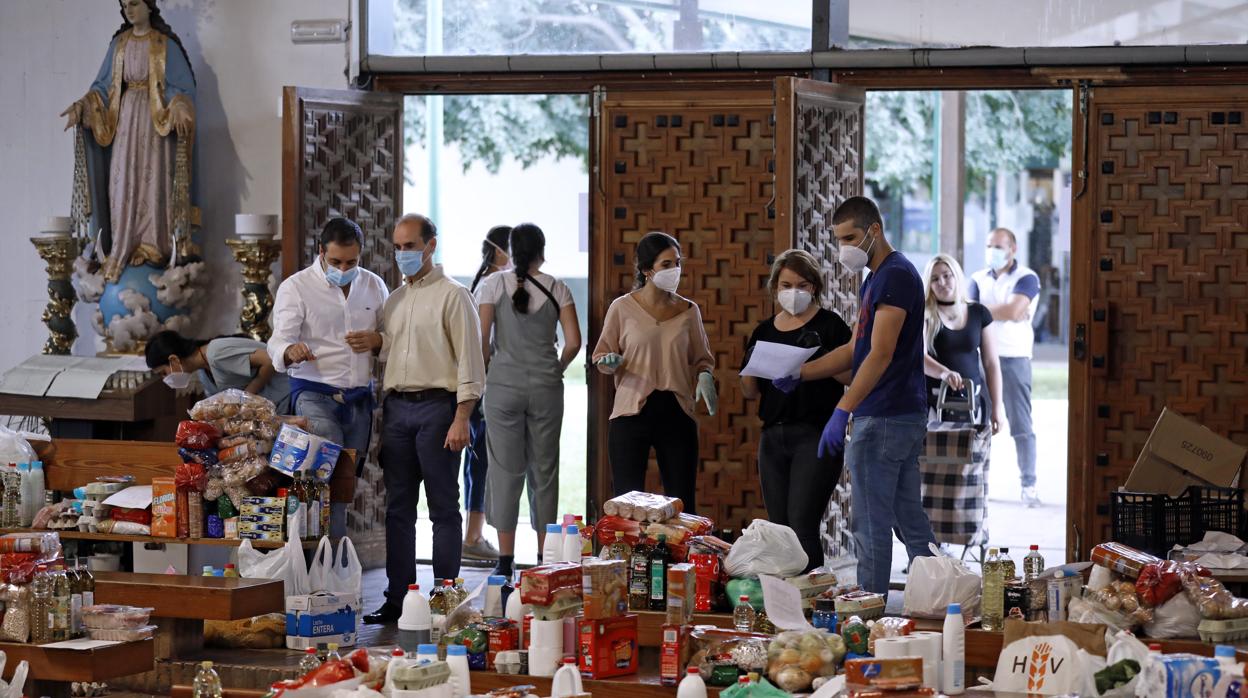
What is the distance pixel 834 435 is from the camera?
5.43m

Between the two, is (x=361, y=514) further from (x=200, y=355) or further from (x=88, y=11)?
(x=88, y=11)

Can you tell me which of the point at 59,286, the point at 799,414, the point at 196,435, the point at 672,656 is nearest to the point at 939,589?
the point at 672,656

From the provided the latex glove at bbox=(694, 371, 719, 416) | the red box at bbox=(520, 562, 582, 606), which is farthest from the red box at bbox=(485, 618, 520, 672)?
the latex glove at bbox=(694, 371, 719, 416)

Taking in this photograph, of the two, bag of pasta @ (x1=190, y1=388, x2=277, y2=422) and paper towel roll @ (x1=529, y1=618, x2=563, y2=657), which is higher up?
bag of pasta @ (x1=190, y1=388, x2=277, y2=422)

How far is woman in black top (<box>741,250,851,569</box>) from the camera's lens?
5695 millimetres

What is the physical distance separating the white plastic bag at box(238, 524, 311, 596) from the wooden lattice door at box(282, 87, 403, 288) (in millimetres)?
2163

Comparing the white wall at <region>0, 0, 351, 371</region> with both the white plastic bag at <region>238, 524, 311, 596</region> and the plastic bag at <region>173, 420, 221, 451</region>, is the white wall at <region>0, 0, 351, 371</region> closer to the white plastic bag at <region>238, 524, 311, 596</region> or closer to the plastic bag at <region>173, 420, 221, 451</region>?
the plastic bag at <region>173, 420, 221, 451</region>

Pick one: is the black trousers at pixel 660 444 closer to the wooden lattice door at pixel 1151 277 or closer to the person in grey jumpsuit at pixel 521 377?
the person in grey jumpsuit at pixel 521 377

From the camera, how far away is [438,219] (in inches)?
542

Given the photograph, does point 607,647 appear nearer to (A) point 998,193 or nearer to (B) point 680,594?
(B) point 680,594

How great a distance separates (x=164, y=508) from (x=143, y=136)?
2564mm

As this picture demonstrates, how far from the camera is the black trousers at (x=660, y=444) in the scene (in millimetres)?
6301

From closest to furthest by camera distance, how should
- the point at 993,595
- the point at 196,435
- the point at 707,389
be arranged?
the point at 993,595 < the point at 196,435 < the point at 707,389

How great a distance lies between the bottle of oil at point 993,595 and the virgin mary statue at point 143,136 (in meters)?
4.60
